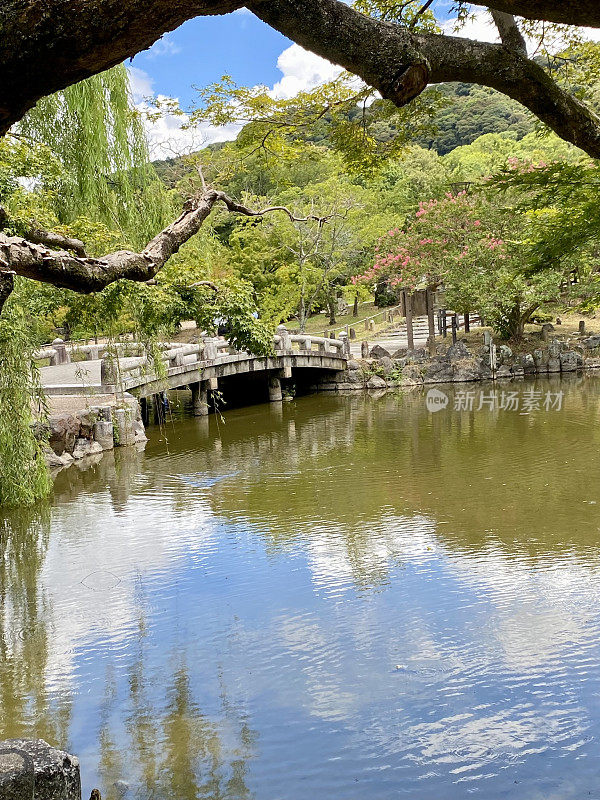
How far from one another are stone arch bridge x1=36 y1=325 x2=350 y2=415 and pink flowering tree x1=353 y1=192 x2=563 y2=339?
10.6 feet

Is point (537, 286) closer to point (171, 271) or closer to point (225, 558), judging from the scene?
point (171, 271)

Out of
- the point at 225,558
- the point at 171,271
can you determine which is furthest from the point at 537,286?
the point at 225,558

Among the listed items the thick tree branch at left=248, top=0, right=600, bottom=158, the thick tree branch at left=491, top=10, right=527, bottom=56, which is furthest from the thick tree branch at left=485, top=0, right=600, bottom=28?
the thick tree branch at left=491, top=10, right=527, bottom=56

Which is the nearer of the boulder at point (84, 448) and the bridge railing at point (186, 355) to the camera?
the boulder at point (84, 448)

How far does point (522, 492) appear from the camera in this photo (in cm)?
977

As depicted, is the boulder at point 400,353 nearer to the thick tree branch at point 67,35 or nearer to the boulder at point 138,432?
the boulder at point 138,432

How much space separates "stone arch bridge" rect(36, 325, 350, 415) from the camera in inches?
591

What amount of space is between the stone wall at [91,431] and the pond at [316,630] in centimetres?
136

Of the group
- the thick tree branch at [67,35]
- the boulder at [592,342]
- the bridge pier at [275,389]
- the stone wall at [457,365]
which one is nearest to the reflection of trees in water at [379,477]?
the bridge pier at [275,389]

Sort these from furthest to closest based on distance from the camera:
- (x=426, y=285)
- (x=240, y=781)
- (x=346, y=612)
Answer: (x=426, y=285) → (x=346, y=612) → (x=240, y=781)

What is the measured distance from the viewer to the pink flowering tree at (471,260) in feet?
71.6

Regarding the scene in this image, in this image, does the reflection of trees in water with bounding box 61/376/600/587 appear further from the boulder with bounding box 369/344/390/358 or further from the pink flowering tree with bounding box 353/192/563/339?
the boulder with bounding box 369/344/390/358

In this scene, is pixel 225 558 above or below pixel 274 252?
below

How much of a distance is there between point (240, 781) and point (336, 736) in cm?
65
